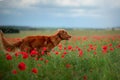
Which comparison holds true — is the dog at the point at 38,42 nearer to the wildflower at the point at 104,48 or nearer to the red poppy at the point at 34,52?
the red poppy at the point at 34,52

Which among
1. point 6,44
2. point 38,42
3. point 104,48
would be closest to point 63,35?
point 38,42

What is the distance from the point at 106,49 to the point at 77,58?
0.27 m

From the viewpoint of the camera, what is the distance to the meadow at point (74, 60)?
6.34 ft

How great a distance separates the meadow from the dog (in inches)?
1.7

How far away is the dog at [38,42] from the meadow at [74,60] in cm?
4

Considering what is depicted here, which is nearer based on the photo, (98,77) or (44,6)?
(98,77)

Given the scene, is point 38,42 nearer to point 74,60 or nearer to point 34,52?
point 34,52

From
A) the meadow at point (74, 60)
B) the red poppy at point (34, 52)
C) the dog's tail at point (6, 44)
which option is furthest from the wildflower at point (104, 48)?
the dog's tail at point (6, 44)

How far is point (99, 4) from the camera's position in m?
2.22

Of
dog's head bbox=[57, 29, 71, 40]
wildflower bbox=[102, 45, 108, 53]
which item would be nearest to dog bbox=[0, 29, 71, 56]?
dog's head bbox=[57, 29, 71, 40]

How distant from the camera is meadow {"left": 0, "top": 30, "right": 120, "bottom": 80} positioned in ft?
6.34

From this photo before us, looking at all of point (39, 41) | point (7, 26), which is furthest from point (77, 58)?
point (7, 26)

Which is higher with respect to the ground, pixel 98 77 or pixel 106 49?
pixel 106 49

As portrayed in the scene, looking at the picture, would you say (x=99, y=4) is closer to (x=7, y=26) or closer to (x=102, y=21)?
(x=102, y=21)
